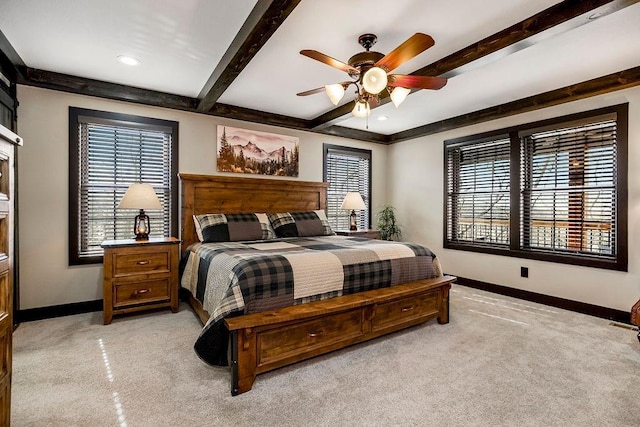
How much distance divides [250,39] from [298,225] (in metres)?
2.28

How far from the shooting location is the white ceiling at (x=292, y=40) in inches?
85.7

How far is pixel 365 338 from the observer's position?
8.32ft

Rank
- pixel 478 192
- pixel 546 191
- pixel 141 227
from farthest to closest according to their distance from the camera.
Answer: pixel 478 192, pixel 546 191, pixel 141 227

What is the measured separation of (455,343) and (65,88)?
14.5ft

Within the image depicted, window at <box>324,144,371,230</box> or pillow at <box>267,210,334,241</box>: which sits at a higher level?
window at <box>324,144,371,230</box>

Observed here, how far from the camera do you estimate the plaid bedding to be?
2025 millimetres

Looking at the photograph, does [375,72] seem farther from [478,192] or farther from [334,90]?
[478,192]

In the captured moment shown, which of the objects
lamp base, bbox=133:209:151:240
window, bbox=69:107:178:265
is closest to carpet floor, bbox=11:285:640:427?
lamp base, bbox=133:209:151:240

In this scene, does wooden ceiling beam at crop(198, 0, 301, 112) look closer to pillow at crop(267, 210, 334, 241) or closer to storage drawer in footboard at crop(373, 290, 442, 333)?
pillow at crop(267, 210, 334, 241)

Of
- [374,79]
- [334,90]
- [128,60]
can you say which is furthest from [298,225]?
[128,60]

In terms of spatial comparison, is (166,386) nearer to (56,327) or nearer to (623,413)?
(56,327)

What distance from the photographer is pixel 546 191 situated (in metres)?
3.89

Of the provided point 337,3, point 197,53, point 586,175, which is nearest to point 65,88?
point 197,53

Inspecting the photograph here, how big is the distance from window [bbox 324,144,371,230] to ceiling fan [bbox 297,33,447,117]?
7.86ft
